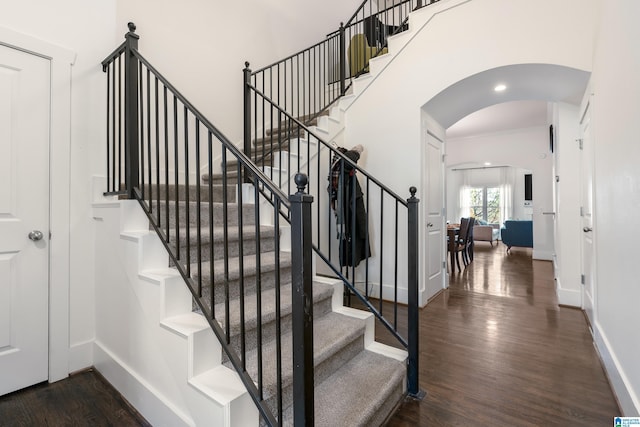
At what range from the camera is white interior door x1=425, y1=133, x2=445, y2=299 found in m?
3.45

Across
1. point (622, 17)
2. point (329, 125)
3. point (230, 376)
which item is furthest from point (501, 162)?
point (230, 376)

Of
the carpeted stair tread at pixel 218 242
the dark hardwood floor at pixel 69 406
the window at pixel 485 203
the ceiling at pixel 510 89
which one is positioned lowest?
the dark hardwood floor at pixel 69 406

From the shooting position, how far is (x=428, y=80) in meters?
3.16

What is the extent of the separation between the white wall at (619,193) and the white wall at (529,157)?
4819 millimetres

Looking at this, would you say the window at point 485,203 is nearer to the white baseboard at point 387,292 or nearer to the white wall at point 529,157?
the white wall at point 529,157

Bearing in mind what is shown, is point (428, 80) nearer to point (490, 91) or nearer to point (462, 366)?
point (490, 91)

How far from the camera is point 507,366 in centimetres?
201

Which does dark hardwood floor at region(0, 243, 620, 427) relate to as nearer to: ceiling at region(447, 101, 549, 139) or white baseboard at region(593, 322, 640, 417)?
white baseboard at region(593, 322, 640, 417)

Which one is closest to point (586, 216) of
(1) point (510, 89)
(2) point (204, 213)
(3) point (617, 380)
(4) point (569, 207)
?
(4) point (569, 207)

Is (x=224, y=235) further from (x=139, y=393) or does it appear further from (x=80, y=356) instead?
(x=80, y=356)

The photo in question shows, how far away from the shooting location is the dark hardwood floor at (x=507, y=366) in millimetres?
1551

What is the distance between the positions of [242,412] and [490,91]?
3.79 m

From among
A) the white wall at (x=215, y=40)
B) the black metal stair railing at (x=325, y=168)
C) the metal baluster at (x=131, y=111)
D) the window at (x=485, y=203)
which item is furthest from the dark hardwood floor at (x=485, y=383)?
the window at (x=485, y=203)

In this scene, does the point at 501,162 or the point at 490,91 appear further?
the point at 501,162
